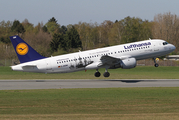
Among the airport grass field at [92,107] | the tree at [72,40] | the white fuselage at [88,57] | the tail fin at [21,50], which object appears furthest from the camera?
the tree at [72,40]

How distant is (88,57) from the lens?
45.6 m

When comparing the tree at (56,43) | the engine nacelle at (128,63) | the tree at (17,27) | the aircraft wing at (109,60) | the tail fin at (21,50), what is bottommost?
the engine nacelle at (128,63)

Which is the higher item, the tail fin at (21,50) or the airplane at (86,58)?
the tail fin at (21,50)

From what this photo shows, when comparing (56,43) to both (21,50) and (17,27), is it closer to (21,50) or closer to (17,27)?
(17,27)

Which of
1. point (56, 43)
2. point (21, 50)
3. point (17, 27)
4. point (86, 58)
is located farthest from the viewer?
point (17, 27)

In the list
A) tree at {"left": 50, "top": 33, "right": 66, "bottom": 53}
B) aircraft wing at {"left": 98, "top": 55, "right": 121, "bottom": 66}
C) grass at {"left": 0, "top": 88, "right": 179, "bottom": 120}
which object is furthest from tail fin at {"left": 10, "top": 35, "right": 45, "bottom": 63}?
tree at {"left": 50, "top": 33, "right": 66, "bottom": 53}

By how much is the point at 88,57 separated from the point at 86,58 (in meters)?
0.39

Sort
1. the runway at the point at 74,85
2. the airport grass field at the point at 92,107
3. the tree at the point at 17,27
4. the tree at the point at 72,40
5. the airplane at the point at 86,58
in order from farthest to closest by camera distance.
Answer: the tree at the point at 17,27
the tree at the point at 72,40
the airplane at the point at 86,58
the runway at the point at 74,85
the airport grass field at the point at 92,107

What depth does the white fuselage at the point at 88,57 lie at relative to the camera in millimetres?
43819

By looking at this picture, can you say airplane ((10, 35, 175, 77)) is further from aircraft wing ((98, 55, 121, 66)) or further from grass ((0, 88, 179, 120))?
grass ((0, 88, 179, 120))

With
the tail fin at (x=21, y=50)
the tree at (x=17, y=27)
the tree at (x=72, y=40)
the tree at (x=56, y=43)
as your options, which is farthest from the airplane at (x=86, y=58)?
the tree at (x=17, y=27)

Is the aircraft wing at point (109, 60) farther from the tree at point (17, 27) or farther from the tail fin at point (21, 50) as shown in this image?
the tree at point (17, 27)

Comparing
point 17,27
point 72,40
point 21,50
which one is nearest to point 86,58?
point 21,50

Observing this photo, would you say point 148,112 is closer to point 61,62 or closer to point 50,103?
point 50,103
